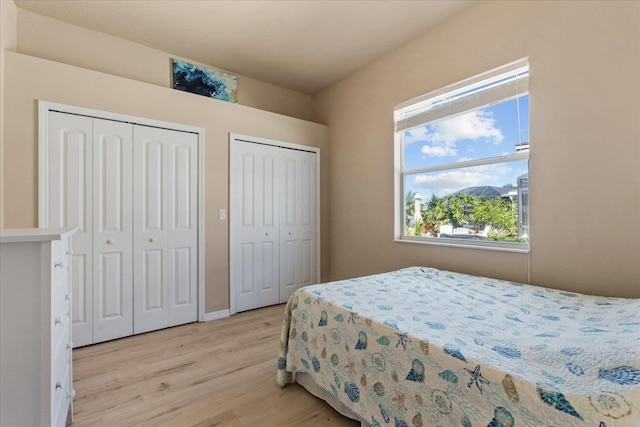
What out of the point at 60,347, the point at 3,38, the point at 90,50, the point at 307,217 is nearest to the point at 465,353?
the point at 60,347

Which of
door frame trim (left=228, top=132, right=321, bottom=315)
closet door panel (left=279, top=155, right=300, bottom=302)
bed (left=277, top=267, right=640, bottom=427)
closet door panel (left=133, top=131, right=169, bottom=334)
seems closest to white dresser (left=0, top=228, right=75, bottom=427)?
bed (left=277, top=267, right=640, bottom=427)

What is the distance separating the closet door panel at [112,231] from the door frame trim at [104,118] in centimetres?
9

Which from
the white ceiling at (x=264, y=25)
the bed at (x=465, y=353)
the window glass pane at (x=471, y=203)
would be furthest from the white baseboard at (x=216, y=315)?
the white ceiling at (x=264, y=25)

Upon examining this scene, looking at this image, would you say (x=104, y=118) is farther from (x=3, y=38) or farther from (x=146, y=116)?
(x=3, y=38)

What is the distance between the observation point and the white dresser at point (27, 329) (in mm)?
961

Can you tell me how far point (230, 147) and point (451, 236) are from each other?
8.15ft

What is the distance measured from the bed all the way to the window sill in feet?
1.12

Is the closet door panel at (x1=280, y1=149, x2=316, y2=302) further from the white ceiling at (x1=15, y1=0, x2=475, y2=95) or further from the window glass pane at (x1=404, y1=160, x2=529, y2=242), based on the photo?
the window glass pane at (x1=404, y1=160, x2=529, y2=242)

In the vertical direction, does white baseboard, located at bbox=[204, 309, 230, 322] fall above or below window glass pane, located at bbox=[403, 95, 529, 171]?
below

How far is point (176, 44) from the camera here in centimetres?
295

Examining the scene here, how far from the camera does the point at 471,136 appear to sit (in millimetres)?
2574

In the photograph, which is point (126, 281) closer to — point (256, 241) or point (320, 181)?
point (256, 241)

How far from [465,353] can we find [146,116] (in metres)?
3.10

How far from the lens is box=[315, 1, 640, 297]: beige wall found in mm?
1739
